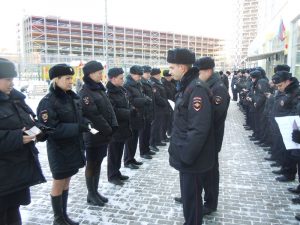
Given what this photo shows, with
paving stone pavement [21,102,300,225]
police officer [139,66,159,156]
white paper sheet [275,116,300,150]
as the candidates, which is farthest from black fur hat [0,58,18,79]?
police officer [139,66,159,156]

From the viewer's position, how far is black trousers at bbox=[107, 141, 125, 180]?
4.97m

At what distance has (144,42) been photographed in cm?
8212

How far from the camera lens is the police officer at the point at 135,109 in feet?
19.0

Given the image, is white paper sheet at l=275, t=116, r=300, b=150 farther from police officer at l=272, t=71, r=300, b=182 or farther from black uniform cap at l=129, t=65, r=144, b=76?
black uniform cap at l=129, t=65, r=144, b=76

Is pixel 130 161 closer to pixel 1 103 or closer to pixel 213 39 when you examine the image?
pixel 1 103

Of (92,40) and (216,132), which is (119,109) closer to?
(216,132)

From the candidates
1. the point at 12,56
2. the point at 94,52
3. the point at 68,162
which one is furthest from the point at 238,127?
the point at 94,52

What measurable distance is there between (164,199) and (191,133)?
74.8 inches

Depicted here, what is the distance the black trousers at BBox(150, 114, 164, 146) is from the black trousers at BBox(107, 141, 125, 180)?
2.25 m

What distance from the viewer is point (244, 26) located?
10000 centimetres

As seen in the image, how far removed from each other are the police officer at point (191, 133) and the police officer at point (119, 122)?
191cm

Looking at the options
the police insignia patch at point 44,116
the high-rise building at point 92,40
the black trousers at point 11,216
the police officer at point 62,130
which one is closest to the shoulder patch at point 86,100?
the police officer at point 62,130

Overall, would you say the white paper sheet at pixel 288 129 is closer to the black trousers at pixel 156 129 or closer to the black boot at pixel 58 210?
the black boot at pixel 58 210

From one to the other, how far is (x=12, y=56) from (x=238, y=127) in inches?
949
